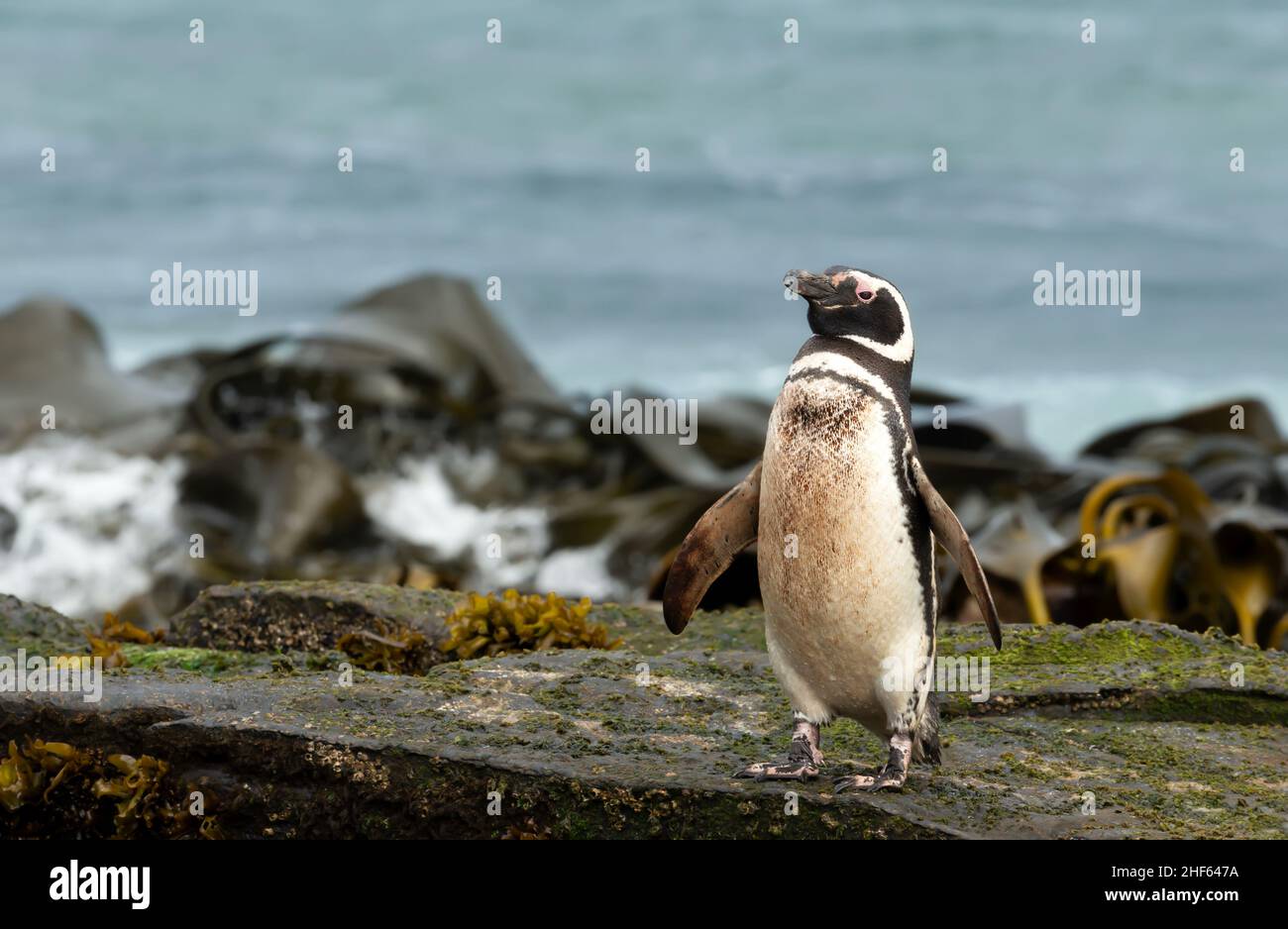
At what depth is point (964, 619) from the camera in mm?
7332

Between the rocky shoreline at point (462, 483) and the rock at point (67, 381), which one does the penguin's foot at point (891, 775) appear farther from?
the rock at point (67, 381)

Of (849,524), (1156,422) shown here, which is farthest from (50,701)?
(1156,422)

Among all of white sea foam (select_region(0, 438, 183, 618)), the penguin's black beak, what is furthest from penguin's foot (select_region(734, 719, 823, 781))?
white sea foam (select_region(0, 438, 183, 618))

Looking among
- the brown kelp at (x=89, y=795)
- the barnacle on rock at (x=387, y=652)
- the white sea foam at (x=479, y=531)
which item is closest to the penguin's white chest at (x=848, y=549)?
the brown kelp at (x=89, y=795)

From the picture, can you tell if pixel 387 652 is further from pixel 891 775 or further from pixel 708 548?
pixel 891 775

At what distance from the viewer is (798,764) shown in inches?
156

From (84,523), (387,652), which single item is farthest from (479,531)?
(387,652)

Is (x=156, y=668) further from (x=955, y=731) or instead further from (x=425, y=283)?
(x=425, y=283)

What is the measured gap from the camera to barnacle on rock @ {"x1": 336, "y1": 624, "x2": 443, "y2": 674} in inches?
220

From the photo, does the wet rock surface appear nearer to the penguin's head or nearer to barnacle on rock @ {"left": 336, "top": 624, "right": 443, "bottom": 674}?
barnacle on rock @ {"left": 336, "top": 624, "right": 443, "bottom": 674}

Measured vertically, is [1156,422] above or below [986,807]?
above
